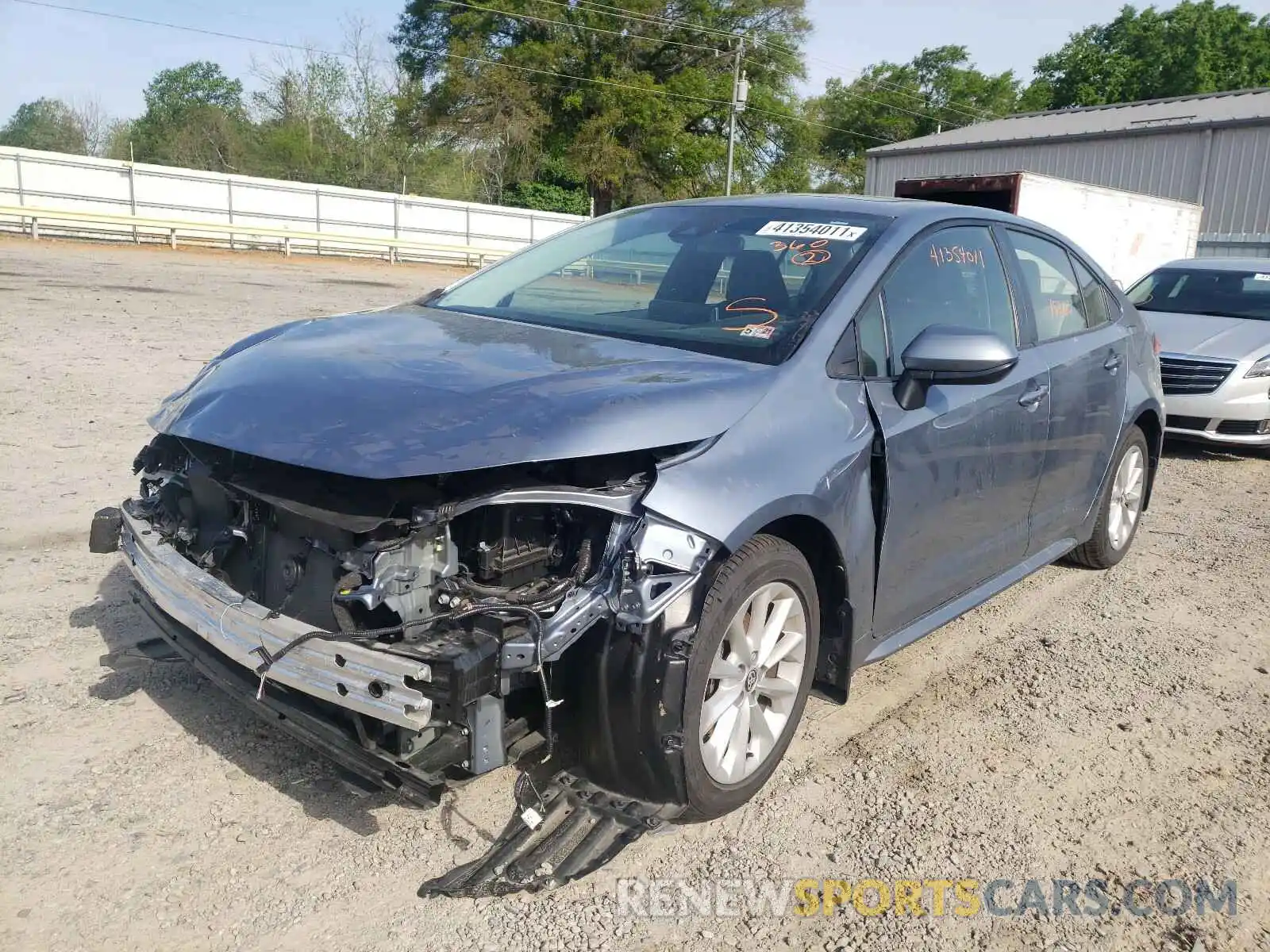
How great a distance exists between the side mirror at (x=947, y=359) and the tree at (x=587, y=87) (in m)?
40.4

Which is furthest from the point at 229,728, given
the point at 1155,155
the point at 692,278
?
the point at 1155,155

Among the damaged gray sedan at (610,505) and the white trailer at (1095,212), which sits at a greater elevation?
the white trailer at (1095,212)

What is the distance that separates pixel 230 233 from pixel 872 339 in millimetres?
28023

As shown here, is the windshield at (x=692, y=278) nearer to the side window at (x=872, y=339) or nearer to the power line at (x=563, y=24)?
the side window at (x=872, y=339)

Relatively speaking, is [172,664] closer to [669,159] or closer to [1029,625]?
[1029,625]

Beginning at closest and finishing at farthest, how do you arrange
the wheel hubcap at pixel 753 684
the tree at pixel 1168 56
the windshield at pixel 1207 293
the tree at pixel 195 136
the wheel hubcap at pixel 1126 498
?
1. the wheel hubcap at pixel 753 684
2. the wheel hubcap at pixel 1126 498
3. the windshield at pixel 1207 293
4. the tree at pixel 195 136
5. the tree at pixel 1168 56

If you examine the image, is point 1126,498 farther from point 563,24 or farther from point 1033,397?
point 563,24

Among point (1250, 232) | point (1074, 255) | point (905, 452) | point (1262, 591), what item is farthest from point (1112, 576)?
point (1250, 232)

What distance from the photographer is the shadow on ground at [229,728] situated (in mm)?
2953

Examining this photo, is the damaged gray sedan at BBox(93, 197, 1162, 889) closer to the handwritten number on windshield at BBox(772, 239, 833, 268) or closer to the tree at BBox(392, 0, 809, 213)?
the handwritten number on windshield at BBox(772, 239, 833, 268)

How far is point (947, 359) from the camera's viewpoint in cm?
321

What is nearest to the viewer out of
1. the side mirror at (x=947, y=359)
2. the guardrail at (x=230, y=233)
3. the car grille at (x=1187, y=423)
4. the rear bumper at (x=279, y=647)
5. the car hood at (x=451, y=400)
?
the rear bumper at (x=279, y=647)

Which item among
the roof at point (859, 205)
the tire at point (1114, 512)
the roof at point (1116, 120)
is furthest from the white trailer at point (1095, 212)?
the roof at point (1116, 120)

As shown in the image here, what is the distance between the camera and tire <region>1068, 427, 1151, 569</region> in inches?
201
